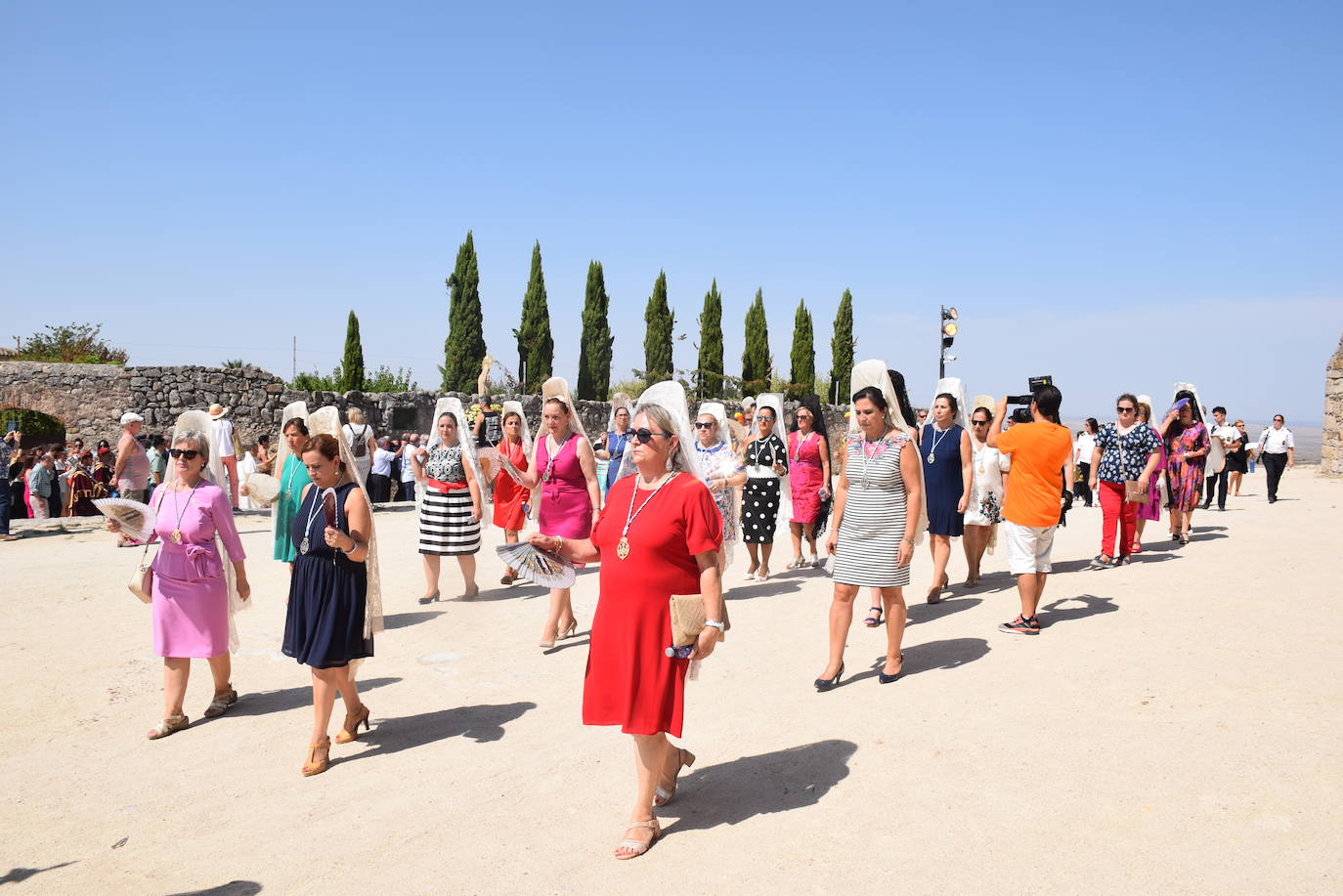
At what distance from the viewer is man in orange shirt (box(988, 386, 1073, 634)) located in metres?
6.63

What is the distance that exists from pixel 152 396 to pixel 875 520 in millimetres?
17189

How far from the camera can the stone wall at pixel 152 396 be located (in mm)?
17578

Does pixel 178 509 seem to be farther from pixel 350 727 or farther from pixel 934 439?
pixel 934 439

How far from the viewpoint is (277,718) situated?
18.1 ft

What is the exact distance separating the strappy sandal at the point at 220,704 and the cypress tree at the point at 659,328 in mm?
35452

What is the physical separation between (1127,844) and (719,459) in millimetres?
5121

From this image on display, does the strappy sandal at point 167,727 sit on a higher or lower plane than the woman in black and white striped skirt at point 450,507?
lower

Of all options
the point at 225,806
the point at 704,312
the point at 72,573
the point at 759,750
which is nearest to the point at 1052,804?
the point at 759,750

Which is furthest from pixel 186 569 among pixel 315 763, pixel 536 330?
pixel 536 330

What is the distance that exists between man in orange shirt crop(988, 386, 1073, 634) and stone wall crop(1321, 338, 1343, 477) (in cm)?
2021

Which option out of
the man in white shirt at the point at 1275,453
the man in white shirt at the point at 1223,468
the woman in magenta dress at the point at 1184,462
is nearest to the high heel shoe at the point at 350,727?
the woman in magenta dress at the point at 1184,462

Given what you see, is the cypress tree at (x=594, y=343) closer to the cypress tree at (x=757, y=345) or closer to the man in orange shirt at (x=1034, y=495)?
the cypress tree at (x=757, y=345)

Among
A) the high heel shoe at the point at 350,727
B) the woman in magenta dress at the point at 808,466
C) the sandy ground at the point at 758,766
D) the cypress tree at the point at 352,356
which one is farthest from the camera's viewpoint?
the cypress tree at the point at 352,356

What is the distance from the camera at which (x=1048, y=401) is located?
682 centimetres
